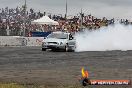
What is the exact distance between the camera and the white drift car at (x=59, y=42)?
30566mm

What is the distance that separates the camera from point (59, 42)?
30.7m

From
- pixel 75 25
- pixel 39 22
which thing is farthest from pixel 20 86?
pixel 75 25

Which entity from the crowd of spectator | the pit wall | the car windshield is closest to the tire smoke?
the car windshield

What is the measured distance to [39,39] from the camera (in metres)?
46.8

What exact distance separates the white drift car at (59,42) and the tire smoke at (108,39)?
196 cm

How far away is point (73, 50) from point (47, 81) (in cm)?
2081

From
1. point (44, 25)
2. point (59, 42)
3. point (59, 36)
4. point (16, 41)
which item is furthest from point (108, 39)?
point (44, 25)

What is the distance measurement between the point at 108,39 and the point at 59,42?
6.88m

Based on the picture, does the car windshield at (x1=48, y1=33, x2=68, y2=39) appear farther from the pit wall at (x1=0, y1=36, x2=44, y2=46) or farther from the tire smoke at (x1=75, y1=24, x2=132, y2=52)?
the pit wall at (x1=0, y1=36, x2=44, y2=46)

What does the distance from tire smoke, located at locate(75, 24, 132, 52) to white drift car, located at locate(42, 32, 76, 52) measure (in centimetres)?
196

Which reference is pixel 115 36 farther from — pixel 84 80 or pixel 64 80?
pixel 84 80

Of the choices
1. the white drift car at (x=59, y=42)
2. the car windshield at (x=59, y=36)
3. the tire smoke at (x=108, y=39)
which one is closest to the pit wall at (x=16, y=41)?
the tire smoke at (x=108, y=39)

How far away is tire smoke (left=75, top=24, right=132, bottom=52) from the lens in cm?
3476

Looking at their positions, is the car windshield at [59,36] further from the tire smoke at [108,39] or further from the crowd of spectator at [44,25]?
the crowd of spectator at [44,25]
